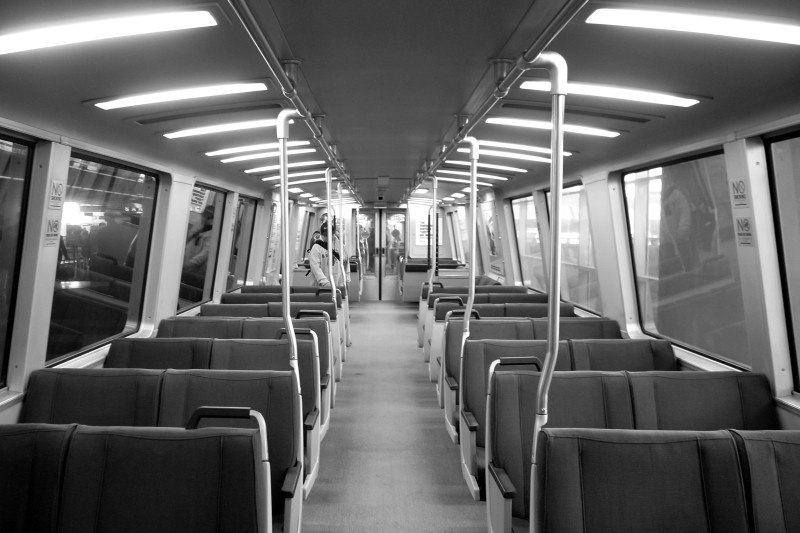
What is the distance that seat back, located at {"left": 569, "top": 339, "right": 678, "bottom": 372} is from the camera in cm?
389

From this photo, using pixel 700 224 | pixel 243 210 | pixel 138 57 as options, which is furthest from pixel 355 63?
pixel 700 224

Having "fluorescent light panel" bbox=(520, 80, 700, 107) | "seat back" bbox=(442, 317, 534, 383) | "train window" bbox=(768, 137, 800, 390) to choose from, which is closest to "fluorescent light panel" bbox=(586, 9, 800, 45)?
"fluorescent light panel" bbox=(520, 80, 700, 107)

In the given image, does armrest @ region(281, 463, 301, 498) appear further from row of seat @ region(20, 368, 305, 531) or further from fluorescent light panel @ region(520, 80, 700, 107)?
fluorescent light panel @ region(520, 80, 700, 107)

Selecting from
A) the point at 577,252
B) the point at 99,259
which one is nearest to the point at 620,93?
the point at 99,259

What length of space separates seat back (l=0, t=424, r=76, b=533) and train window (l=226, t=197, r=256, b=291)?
7043 mm

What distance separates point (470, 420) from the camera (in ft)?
11.6

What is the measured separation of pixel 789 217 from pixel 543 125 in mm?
1879

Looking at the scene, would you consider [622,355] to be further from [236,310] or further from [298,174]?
[298,174]

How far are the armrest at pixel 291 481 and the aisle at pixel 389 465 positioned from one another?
834mm

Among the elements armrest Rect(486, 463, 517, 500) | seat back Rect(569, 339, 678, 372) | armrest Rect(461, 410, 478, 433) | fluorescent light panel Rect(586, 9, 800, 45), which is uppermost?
fluorescent light panel Rect(586, 9, 800, 45)

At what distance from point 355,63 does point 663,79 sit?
5.77 ft

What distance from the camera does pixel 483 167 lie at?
6922mm

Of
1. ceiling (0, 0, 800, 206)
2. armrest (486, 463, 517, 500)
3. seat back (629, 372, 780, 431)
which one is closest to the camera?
ceiling (0, 0, 800, 206)

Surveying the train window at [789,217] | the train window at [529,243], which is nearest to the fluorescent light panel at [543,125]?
the train window at [789,217]
